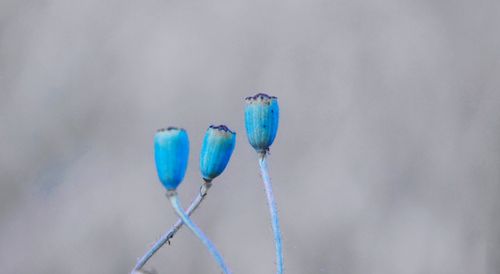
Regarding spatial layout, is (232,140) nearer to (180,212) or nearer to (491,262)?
(180,212)

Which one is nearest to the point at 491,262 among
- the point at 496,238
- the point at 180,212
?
the point at 496,238

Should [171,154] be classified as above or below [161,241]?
above

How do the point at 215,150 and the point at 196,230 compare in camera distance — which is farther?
the point at 215,150

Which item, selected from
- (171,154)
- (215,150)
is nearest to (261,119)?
(215,150)

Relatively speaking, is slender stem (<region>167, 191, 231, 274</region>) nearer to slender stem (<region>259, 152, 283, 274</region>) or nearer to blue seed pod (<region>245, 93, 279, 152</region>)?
slender stem (<region>259, 152, 283, 274</region>)

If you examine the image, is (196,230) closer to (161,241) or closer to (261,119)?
(161,241)

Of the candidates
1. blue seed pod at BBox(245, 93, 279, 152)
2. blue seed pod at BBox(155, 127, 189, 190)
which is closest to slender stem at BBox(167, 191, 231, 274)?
blue seed pod at BBox(155, 127, 189, 190)

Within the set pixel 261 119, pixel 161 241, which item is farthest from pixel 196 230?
pixel 261 119
